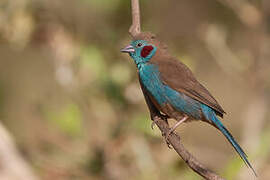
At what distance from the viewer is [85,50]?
6039mm

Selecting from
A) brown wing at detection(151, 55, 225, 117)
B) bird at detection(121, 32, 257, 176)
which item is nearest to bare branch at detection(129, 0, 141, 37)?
bird at detection(121, 32, 257, 176)

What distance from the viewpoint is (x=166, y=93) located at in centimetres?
497

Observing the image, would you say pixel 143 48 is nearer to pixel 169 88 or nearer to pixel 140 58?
pixel 140 58

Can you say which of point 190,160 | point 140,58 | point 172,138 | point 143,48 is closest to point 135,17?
point 143,48

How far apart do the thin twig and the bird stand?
0.09m

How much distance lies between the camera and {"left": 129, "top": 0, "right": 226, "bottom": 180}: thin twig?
3.64 metres

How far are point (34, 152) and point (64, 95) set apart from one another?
2.27 ft

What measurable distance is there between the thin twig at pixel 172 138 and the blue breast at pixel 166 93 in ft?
0.32

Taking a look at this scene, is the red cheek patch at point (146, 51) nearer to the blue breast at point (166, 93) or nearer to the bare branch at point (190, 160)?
the blue breast at point (166, 93)

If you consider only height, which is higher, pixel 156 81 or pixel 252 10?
pixel 252 10

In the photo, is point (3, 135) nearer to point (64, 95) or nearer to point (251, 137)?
point (64, 95)

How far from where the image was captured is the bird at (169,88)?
490cm

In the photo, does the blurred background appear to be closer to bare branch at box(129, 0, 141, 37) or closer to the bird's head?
the bird's head

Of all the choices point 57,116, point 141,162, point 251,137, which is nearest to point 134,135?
point 141,162
